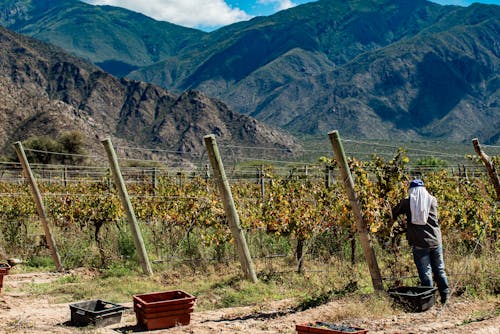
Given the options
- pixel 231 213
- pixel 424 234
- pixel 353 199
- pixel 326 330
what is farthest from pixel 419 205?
pixel 231 213

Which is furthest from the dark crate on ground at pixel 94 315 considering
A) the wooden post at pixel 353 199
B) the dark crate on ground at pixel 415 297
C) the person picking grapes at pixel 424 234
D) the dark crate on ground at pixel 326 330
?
the person picking grapes at pixel 424 234

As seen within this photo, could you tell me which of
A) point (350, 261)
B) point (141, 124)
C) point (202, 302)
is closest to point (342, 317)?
point (202, 302)

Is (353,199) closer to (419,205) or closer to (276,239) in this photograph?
(419,205)

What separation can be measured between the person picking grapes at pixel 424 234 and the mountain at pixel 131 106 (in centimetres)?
5345

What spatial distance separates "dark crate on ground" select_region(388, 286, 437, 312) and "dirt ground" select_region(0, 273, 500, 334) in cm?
10

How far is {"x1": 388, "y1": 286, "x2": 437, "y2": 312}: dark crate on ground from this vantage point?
6785 mm

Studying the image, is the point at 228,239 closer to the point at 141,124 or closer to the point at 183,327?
the point at 183,327

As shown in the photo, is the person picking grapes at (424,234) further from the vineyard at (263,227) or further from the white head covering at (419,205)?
the vineyard at (263,227)

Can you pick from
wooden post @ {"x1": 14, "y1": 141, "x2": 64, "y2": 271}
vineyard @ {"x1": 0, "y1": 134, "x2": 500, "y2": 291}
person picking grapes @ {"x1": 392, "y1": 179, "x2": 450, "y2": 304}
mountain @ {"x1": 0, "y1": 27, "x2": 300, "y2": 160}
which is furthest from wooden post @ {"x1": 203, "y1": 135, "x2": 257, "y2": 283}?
mountain @ {"x1": 0, "y1": 27, "x2": 300, "y2": 160}

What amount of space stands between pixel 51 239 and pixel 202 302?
382 cm

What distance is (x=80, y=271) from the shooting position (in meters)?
10.5

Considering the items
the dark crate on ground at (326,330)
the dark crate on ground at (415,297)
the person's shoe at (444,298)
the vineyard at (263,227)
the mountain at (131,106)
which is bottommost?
the person's shoe at (444,298)

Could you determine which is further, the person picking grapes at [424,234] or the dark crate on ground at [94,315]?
the person picking grapes at [424,234]

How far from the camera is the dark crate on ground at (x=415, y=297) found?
6785 millimetres
